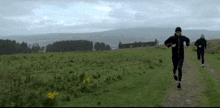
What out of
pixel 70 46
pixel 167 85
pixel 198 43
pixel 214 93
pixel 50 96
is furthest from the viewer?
pixel 70 46

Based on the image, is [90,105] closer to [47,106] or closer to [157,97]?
[47,106]

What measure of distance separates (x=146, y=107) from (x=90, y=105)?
7.14 ft

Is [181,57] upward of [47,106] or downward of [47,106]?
upward

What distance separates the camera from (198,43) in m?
18.8

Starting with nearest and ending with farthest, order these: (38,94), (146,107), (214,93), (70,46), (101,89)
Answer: (146,107), (38,94), (214,93), (101,89), (70,46)

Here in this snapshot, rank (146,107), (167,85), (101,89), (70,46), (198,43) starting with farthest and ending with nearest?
(70,46)
(198,43)
(167,85)
(101,89)
(146,107)

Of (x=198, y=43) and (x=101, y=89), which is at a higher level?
(x=198, y=43)

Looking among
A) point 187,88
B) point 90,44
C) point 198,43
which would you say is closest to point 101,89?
point 187,88

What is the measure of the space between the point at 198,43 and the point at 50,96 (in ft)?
55.8

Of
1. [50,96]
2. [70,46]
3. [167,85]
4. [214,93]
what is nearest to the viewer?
[50,96]

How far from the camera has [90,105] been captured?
6.87 metres

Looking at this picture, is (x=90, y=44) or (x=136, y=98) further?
(x=90, y=44)

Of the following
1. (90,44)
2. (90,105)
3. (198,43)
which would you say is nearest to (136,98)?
(90,105)

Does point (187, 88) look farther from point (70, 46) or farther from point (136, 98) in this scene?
point (70, 46)
